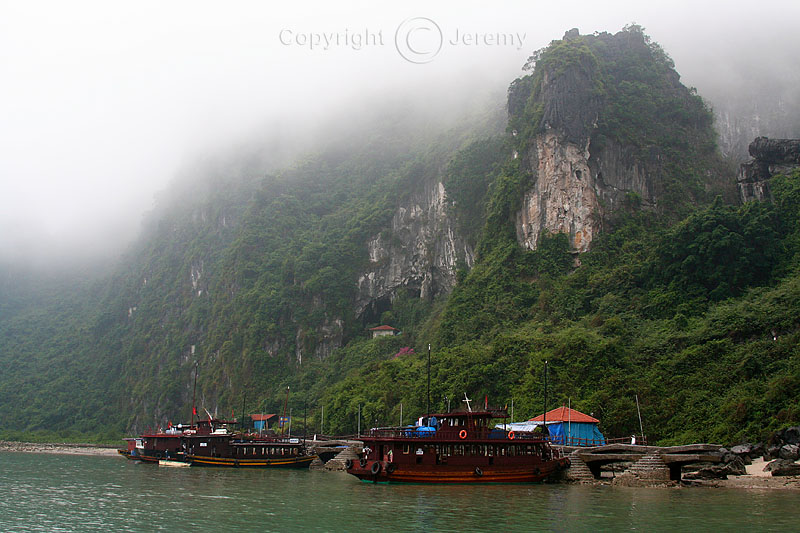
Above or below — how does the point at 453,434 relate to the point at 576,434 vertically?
above

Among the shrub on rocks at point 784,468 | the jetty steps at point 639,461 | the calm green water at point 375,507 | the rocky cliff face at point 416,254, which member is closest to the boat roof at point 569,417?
the jetty steps at point 639,461

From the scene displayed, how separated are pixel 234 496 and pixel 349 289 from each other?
61393 millimetres

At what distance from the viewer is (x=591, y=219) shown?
204 ft

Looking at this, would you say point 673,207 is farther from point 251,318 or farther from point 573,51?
point 251,318

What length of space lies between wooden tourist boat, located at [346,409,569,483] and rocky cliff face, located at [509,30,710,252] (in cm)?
2984

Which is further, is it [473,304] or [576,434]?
[473,304]

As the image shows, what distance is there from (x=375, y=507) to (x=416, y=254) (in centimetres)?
6104

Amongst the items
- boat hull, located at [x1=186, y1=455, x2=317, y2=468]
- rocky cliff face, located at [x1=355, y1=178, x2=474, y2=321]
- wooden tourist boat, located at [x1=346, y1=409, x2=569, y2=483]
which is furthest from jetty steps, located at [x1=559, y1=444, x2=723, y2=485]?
rocky cliff face, located at [x1=355, y1=178, x2=474, y2=321]

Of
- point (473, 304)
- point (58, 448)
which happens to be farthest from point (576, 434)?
point (58, 448)

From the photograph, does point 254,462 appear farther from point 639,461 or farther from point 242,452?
point 639,461

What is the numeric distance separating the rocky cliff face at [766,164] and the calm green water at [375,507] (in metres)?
35.5

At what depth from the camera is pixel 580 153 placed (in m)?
64.4

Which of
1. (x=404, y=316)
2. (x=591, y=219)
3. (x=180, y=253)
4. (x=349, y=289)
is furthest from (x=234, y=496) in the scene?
(x=180, y=253)

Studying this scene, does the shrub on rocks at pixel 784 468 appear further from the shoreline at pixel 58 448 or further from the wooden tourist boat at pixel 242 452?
the shoreline at pixel 58 448
